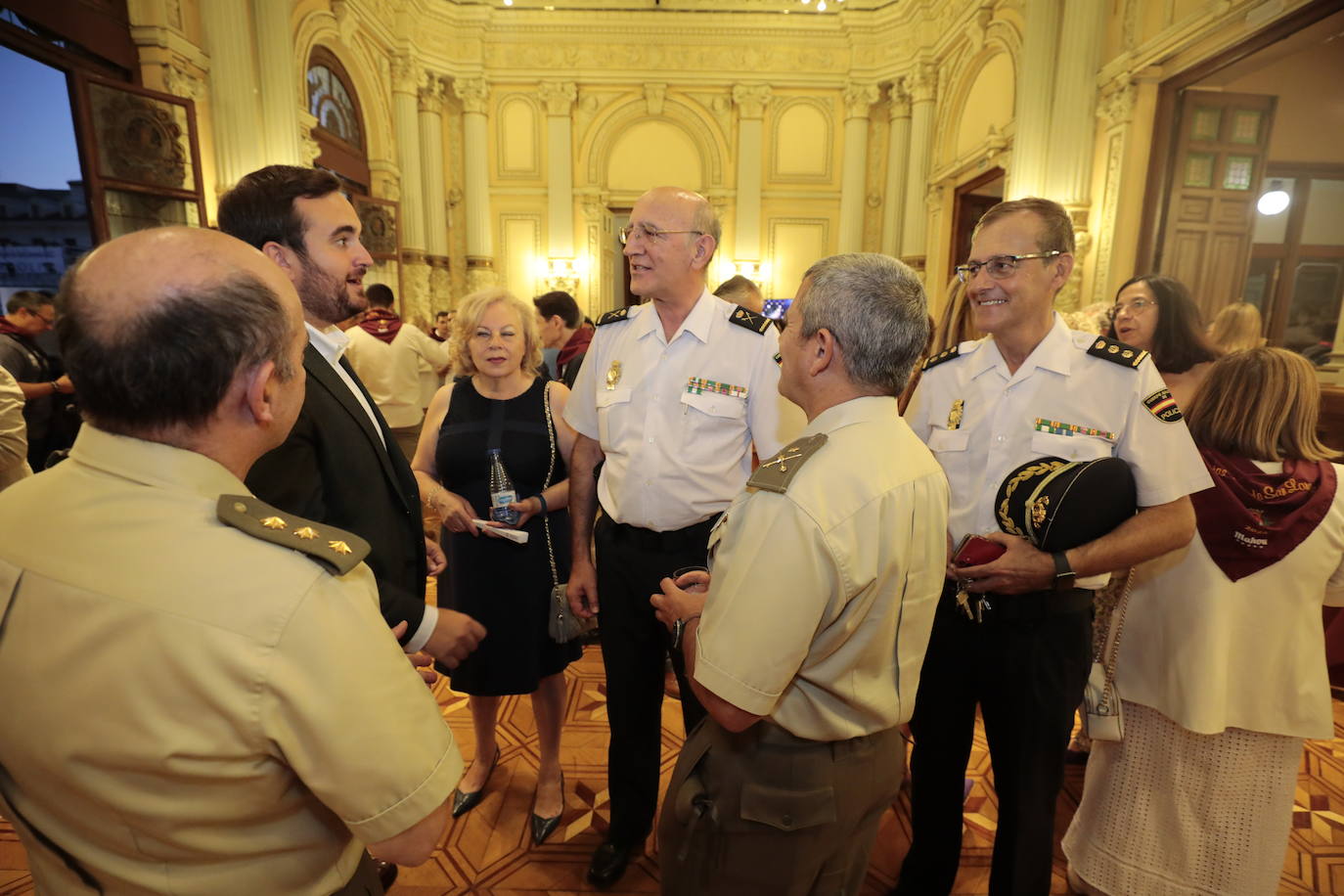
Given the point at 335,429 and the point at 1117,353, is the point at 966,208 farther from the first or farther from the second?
the point at 335,429

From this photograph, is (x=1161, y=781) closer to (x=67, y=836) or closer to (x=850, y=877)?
(x=850, y=877)

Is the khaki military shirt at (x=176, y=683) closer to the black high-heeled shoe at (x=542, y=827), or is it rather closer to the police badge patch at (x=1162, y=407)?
the black high-heeled shoe at (x=542, y=827)

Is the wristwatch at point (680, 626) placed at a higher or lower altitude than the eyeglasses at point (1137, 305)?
lower

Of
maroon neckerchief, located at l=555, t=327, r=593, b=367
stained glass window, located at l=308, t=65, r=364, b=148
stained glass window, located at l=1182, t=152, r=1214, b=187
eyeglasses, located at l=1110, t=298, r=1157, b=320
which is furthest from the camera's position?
stained glass window, located at l=308, t=65, r=364, b=148

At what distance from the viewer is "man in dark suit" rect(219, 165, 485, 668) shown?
1297 mm

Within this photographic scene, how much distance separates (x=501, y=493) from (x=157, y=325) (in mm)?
1470

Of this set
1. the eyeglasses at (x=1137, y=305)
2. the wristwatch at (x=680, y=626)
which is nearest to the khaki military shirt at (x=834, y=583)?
the wristwatch at (x=680, y=626)

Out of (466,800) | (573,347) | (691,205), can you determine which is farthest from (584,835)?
(573,347)

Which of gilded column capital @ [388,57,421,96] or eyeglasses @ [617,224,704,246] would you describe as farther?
gilded column capital @ [388,57,421,96]

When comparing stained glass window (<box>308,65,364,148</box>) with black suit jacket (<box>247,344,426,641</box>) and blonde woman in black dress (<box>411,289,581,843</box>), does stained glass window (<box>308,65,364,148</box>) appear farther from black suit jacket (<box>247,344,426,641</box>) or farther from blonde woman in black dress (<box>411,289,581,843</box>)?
black suit jacket (<box>247,344,426,641</box>)

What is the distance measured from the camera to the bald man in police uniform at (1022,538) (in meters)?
1.55

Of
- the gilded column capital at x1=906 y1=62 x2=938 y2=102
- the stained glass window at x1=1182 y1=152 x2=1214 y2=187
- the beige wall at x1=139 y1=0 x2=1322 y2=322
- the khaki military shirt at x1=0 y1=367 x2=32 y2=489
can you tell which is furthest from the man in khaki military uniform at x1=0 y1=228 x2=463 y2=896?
the gilded column capital at x1=906 y1=62 x2=938 y2=102

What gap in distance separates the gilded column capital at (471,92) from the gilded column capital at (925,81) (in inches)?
276

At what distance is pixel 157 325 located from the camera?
28.4 inches
